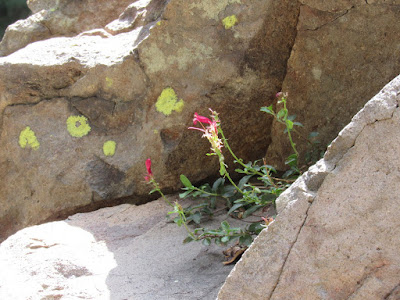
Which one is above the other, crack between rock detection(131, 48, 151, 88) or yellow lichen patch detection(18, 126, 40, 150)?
crack between rock detection(131, 48, 151, 88)

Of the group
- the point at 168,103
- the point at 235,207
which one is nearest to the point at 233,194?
the point at 235,207

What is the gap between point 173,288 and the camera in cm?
200

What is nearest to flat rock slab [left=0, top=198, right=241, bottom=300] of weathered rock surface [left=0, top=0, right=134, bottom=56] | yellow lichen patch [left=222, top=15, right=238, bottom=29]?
yellow lichen patch [left=222, top=15, right=238, bottom=29]

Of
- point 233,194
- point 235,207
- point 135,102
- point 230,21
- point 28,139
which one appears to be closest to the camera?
point 235,207

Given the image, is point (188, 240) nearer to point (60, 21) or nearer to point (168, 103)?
point (168, 103)

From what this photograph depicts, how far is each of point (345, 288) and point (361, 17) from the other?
59.3 inches

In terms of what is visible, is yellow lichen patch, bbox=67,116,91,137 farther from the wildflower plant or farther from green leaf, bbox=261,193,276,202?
green leaf, bbox=261,193,276,202

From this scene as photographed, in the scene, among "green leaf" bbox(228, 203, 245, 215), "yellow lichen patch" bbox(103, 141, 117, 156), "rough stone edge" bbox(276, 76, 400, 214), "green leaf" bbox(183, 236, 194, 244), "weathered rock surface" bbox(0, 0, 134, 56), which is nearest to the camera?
"rough stone edge" bbox(276, 76, 400, 214)

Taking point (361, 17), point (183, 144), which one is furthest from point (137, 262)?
point (361, 17)

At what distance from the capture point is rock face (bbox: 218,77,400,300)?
4.49 feet

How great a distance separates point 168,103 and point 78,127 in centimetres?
51

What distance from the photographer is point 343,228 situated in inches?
55.4

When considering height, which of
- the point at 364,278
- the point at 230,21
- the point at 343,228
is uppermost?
the point at 230,21

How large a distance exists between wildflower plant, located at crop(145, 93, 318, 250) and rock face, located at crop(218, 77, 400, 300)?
1.99 feet
